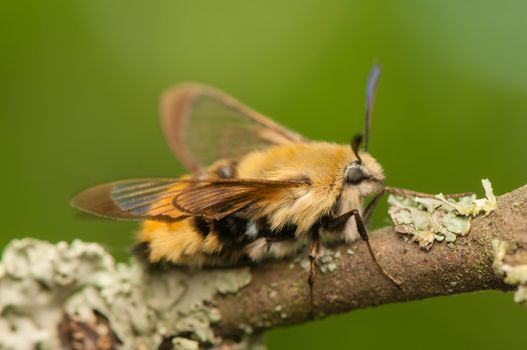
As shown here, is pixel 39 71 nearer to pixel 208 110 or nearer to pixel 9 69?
pixel 9 69

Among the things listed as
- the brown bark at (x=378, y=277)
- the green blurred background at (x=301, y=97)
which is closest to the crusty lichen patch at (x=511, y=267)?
the brown bark at (x=378, y=277)

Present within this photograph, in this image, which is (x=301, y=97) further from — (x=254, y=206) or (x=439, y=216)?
(x=439, y=216)

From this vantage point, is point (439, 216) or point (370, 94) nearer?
point (439, 216)

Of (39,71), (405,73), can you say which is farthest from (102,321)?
(39,71)

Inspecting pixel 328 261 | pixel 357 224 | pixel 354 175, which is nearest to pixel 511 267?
pixel 357 224

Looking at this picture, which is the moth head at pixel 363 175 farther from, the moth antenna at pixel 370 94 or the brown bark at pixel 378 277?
the brown bark at pixel 378 277

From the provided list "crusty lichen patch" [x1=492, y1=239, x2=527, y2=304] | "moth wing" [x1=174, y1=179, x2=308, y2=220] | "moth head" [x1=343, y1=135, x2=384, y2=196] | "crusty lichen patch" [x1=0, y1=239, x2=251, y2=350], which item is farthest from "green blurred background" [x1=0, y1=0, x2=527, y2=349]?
"crusty lichen patch" [x1=492, y1=239, x2=527, y2=304]
